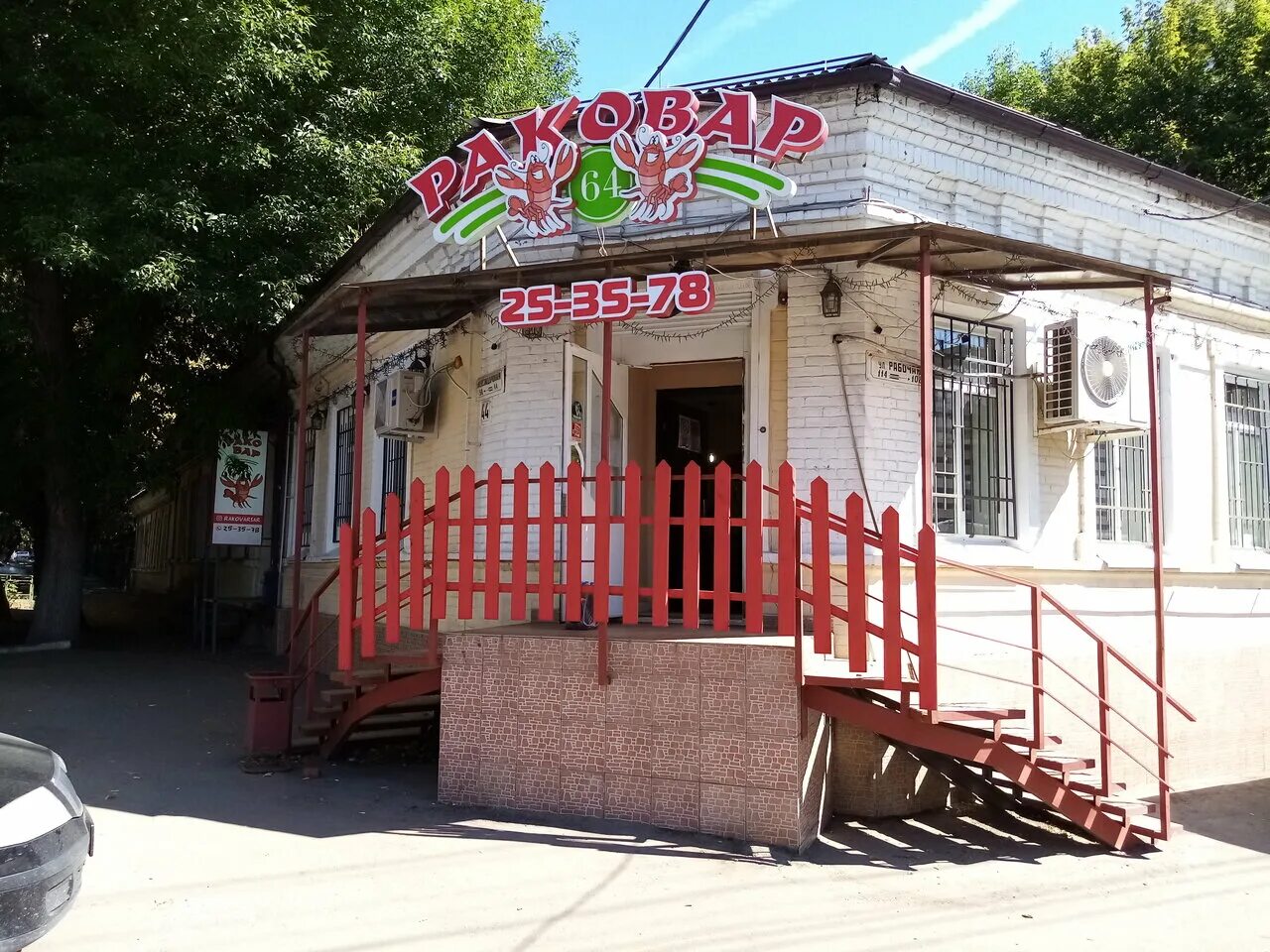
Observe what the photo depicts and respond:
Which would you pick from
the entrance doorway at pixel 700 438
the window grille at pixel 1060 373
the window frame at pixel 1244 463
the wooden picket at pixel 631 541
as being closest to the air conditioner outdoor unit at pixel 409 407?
the entrance doorway at pixel 700 438

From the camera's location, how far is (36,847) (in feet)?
11.7

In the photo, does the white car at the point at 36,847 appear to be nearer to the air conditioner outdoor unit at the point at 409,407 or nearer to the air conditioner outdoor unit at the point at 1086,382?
the air conditioner outdoor unit at the point at 409,407

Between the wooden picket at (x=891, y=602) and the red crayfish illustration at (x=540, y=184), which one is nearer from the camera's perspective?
the wooden picket at (x=891, y=602)

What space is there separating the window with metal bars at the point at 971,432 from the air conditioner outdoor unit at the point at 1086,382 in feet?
1.07

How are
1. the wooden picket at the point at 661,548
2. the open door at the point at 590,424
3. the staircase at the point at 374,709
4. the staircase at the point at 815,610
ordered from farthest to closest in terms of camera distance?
the open door at the point at 590,424 → the staircase at the point at 374,709 → the wooden picket at the point at 661,548 → the staircase at the point at 815,610

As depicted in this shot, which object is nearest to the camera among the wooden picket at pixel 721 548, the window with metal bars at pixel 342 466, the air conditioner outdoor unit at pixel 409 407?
the wooden picket at pixel 721 548

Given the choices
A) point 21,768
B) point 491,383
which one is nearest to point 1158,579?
point 491,383

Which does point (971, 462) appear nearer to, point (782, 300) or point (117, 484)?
point (782, 300)

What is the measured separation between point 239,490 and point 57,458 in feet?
7.59

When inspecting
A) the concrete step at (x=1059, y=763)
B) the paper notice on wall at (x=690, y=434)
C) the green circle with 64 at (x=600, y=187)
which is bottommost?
the concrete step at (x=1059, y=763)

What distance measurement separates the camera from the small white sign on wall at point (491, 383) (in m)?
7.90

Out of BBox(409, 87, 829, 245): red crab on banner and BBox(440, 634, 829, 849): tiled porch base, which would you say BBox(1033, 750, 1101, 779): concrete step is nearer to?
BBox(440, 634, 829, 849): tiled porch base

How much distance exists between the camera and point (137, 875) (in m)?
4.84

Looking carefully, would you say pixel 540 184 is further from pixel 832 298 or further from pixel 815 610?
pixel 815 610
